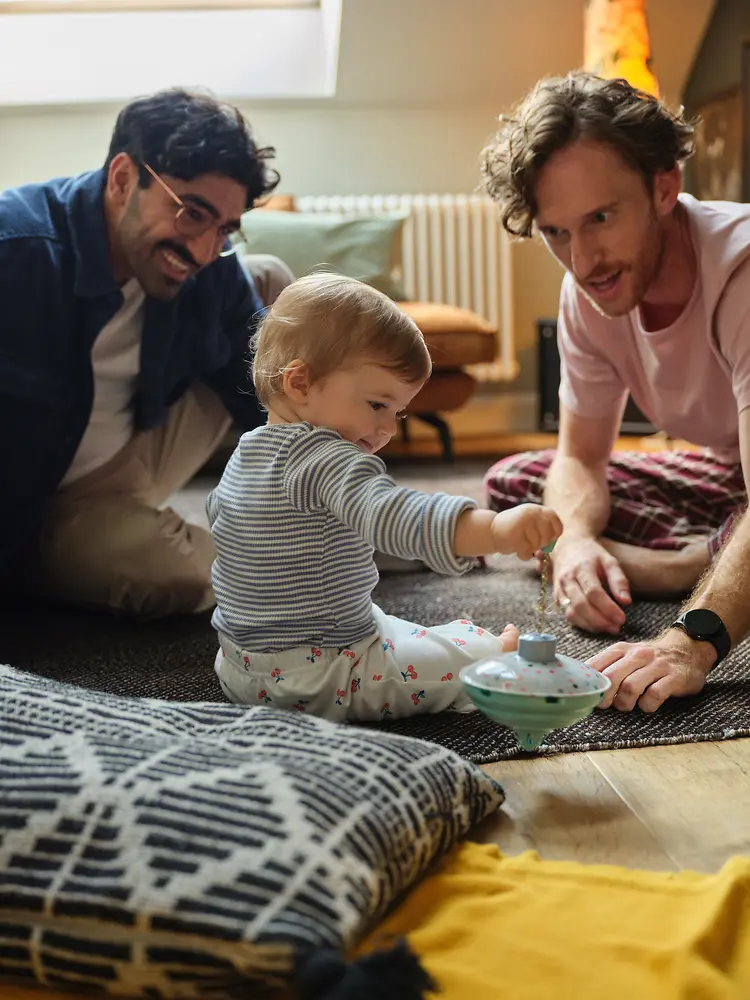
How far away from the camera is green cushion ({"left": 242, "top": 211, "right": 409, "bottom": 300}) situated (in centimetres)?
365

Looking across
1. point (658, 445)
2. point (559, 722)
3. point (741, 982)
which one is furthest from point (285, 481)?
point (658, 445)

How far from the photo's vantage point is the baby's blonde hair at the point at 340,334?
115 centimetres

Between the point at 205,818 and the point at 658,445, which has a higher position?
the point at 205,818

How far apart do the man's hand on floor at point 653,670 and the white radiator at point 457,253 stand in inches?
121

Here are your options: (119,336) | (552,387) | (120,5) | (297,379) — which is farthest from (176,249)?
(120,5)

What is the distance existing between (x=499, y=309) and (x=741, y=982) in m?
3.95

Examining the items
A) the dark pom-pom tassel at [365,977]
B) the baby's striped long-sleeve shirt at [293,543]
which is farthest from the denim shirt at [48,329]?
the dark pom-pom tassel at [365,977]

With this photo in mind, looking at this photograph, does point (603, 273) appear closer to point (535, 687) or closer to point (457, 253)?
point (535, 687)

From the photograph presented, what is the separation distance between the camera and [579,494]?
1905 millimetres

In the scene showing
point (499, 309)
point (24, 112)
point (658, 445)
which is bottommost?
point (658, 445)

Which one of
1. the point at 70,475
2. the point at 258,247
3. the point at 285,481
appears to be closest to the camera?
the point at 285,481

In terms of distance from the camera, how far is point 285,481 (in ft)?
3.83

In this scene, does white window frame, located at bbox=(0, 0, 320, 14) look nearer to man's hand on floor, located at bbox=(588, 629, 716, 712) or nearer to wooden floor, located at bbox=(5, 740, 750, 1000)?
man's hand on floor, located at bbox=(588, 629, 716, 712)

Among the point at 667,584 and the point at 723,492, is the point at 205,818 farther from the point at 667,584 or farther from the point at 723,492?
the point at 723,492
